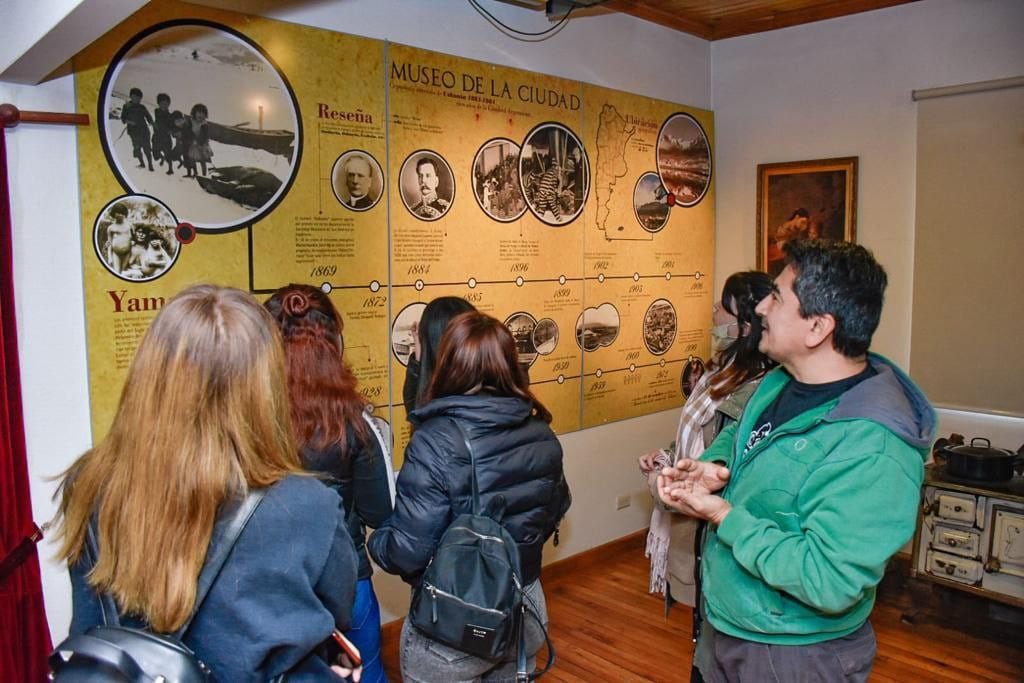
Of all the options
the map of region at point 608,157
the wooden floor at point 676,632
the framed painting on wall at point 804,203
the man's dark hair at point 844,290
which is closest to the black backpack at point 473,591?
the man's dark hair at point 844,290

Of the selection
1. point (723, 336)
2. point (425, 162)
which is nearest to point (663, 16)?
point (425, 162)

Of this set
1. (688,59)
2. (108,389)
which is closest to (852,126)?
(688,59)

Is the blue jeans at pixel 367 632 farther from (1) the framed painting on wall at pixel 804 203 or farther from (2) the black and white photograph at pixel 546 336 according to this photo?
(1) the framed painting on wall at pixel 804 203

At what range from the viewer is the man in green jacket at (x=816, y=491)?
5.20 ft

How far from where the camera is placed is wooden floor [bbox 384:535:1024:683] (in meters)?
3.50

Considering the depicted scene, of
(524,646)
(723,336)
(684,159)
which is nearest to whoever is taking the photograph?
(524,646)

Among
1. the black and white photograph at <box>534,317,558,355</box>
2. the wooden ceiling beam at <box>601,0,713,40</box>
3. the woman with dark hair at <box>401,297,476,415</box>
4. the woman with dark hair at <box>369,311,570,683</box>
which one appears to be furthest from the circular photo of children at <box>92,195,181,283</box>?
the wooden ceiling beam at <box>601,0,713,40</box>

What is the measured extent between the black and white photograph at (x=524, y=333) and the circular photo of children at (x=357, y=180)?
1005 millimetres

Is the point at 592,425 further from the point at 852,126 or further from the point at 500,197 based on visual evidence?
the point at 852,126

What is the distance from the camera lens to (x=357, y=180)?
3252 mm

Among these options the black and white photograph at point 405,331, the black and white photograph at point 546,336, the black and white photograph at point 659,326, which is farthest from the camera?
the black and white photograph at point 659,326

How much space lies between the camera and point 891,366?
1.86m

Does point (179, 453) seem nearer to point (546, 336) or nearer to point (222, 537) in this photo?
point (222, 537)

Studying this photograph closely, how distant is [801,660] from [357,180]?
2425 millimetres
